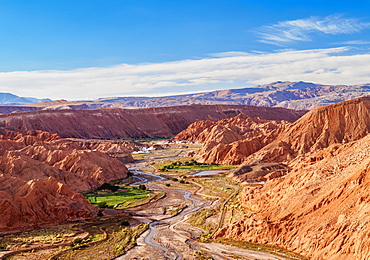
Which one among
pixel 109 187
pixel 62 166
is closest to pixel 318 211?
pixel 109 187

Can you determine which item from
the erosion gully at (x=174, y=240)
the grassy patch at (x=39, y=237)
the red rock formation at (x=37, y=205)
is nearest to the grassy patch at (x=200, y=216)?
the erosion gully at (x=174, y=240)

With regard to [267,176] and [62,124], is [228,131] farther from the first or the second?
[62,124]

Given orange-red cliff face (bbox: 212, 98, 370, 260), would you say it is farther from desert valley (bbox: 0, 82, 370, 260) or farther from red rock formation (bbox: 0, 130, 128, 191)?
red rock formation (bbox: 0, 130, 128, 191)

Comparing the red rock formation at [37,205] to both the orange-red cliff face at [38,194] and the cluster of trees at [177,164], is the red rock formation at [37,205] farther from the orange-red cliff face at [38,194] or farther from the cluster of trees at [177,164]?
the cluster of trees at [177,164]

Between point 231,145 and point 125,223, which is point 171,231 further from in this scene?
point 231,145

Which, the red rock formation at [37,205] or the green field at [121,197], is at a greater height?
the red rock formation at [37,205]

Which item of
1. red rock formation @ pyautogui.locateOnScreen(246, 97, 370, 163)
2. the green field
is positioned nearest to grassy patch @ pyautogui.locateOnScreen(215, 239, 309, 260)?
the green field
